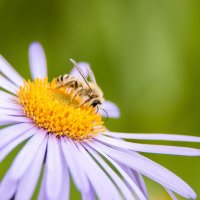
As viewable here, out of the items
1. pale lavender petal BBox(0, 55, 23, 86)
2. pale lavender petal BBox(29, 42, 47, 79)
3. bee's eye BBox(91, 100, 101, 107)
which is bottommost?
bee's eye BBox(91, 100, 101, 107)

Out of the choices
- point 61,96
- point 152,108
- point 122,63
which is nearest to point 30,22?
point 122,63

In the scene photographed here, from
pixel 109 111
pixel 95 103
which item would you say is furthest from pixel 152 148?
pixel 109 111

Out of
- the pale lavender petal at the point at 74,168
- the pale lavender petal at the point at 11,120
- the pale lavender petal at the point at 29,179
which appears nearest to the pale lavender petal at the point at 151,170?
the pale lavender petal at the point at 74,168

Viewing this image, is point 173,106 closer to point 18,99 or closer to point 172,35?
point 172,35

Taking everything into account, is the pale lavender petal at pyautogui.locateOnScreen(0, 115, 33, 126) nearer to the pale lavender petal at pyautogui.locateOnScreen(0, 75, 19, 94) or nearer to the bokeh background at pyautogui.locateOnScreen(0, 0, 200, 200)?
the pale lavender petal at pyautogui.locateOnScreen(0, 75, 19, 94)

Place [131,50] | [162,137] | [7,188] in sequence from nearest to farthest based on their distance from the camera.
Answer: [7,188], [162,137], [131,50]

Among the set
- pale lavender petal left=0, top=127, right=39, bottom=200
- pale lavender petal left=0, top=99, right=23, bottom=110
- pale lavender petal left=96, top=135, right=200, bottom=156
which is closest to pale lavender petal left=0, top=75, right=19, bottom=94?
pale lavender petal left=0, top=99, right=23, bottom=110

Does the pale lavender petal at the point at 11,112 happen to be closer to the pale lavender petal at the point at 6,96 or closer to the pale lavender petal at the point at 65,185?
the pale lavender petal at the point at 6,96

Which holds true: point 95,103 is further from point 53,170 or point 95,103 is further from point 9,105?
point 53,170
